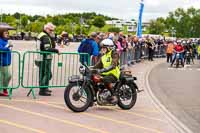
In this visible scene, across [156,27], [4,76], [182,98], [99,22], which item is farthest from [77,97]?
[156,27]

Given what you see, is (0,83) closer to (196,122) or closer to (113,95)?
(113,95)

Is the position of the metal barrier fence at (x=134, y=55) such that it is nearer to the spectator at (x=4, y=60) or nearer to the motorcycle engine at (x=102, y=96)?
the spectator at (x=4, y=60)

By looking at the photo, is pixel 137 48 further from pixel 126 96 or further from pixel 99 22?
pixel 99 22

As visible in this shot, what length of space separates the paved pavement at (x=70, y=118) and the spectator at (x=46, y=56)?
1.61 feet

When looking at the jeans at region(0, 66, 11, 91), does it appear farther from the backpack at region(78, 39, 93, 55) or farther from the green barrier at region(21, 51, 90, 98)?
the backpack at region(78, 39, 93, 55)

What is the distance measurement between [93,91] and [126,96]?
3.13ft

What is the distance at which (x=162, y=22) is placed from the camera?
133125 mm

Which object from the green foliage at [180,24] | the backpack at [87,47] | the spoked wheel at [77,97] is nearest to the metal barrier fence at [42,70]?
the backpack at [87,47]

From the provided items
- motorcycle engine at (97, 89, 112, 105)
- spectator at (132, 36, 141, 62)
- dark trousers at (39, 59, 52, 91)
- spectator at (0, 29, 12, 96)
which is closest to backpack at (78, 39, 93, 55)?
dark trousers at (39, 59, 52, 91)

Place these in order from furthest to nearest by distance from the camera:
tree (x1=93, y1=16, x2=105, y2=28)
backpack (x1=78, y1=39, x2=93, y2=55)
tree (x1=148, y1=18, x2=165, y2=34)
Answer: tree (x1=148, y1=18, x2=165, y2=34), tree (x1=93, y1=16, x2=105, y2=28), backpack (x1=78, y1=39, x2=93, y2=55)

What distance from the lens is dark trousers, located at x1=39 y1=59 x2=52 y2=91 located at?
43.3ft

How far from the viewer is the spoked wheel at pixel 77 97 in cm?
1101

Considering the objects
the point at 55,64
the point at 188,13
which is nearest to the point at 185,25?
the point at 188,13

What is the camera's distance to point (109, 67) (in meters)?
11.6
